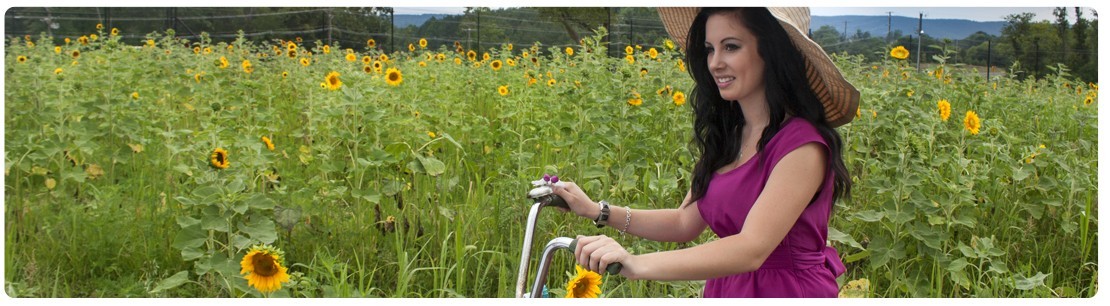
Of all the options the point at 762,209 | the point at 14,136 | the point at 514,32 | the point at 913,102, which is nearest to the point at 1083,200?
the point at 913,102

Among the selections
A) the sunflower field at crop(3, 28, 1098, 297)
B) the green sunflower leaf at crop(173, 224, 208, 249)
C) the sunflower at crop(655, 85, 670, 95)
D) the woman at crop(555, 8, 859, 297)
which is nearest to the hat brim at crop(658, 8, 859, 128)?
the woman at crop(555, 8, 859, 297)

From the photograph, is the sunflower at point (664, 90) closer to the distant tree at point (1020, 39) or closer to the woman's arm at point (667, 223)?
the woman's arm at point (667, 223)

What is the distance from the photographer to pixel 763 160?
4.90 ft

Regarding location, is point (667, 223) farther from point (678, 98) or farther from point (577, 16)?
point (577, 16)

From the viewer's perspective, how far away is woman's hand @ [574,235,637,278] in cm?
122

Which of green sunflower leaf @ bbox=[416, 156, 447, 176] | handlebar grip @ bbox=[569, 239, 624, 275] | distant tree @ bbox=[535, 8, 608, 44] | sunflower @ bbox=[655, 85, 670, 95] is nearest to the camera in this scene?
handlebar grip @ bbox=[569, 239, 624, 275]

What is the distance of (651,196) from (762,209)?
1644mm

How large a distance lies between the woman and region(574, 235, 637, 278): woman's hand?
2.9 inches

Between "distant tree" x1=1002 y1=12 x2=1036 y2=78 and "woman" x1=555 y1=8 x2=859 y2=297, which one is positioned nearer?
"woman" x1=555 y1=8 x2=859 y2=297

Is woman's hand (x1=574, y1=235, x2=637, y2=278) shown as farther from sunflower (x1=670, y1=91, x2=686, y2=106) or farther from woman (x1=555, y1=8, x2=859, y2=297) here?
sunflower (x1=670, y1=91, x2=686, y2=106)

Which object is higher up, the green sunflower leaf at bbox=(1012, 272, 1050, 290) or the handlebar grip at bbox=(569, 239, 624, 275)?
the handlebar grip at bbox=(569, 239, 624, 275)

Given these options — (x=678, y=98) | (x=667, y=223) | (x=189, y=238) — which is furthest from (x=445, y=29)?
(x=667, y=223)

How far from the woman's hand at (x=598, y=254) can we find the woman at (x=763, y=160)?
0.24 ft

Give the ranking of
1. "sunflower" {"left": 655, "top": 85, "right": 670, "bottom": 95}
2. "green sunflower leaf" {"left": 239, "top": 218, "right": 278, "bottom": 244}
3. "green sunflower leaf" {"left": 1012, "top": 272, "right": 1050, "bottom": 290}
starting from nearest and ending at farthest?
"green sunflower leaf" {"left": 239, "top": 218, "right": 278, "bottom": 244} < "green sunflower leaf" {"left": 1012, "top": 272, "right": 1050, "bottom": 290} < "sunflower" {"left": 655, "top": 85, "right": 670, "bottom": 95}
